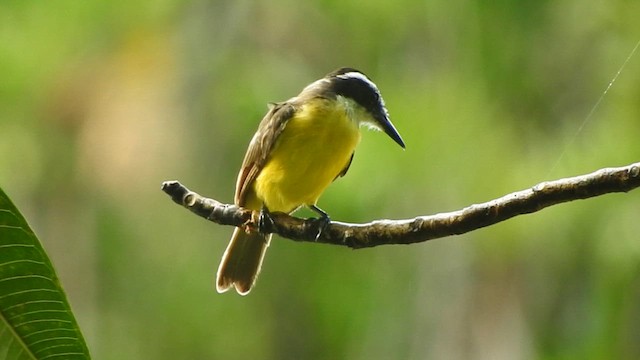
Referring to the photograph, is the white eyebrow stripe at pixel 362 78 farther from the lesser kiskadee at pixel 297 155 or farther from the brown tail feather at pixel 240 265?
the brown tail feather at pixel 240 265

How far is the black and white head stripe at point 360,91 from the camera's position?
174 centimetres

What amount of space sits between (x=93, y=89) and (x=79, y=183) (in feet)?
1.06

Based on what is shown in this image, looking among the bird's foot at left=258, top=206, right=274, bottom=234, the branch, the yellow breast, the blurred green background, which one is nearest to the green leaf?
the branch

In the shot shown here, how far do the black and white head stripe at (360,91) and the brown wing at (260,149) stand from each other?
111 millimetres

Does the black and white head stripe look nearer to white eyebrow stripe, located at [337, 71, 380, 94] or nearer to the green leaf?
white eyebrow stripe, located at [337, 71, 380, 94]

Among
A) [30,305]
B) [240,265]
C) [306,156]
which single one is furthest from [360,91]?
[30,305]

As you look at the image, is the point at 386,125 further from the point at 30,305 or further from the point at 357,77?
the point at 30,305

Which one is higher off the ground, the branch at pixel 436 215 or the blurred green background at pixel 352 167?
the blurred green background at pixel 352 167

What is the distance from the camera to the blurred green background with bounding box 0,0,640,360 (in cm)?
227

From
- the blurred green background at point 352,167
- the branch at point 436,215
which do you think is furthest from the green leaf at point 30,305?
the blurred green background at point 352,167

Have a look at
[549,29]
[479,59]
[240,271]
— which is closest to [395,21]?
[479,59]

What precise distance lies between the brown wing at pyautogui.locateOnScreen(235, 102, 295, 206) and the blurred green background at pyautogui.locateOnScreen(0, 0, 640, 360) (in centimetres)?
62

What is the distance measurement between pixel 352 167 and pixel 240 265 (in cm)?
78

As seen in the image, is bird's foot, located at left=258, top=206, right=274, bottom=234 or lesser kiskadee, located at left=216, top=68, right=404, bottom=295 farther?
lesser kiskadee, located at left=216, top=68, right=404, bottom=295
